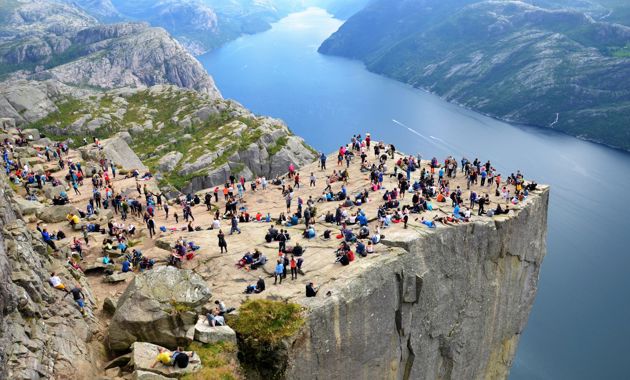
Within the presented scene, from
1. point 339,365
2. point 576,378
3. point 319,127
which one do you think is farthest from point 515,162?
point 339,365

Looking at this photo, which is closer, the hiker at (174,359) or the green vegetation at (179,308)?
the hiker at (174,359)

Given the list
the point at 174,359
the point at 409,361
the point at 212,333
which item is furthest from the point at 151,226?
the point at 409,361

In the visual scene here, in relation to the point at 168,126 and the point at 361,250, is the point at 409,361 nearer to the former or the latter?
the point at 361,250

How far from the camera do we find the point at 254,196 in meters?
55.1

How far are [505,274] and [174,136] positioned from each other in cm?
7547

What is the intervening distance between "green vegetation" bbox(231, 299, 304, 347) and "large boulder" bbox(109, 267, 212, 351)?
278 centimetres

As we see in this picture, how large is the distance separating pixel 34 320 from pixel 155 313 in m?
6.36

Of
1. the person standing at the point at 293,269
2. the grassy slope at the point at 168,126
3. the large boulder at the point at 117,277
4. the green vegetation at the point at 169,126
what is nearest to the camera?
the person standing at the point at 293,269

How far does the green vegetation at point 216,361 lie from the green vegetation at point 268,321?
151 centimetres

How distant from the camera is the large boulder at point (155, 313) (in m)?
27.8

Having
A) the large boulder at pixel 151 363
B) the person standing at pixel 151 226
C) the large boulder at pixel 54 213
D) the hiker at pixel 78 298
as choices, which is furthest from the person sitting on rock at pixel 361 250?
the large boulder at pixel 54 213

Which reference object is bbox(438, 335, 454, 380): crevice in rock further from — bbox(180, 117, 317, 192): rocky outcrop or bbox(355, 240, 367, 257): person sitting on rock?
bbox(180, 117, 317, 192): rocky outcrop

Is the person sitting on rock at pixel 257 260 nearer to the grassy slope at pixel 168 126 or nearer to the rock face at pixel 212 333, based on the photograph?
the rock face at pixel 212 333

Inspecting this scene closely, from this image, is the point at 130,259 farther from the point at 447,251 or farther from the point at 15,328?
the point at 447,251
